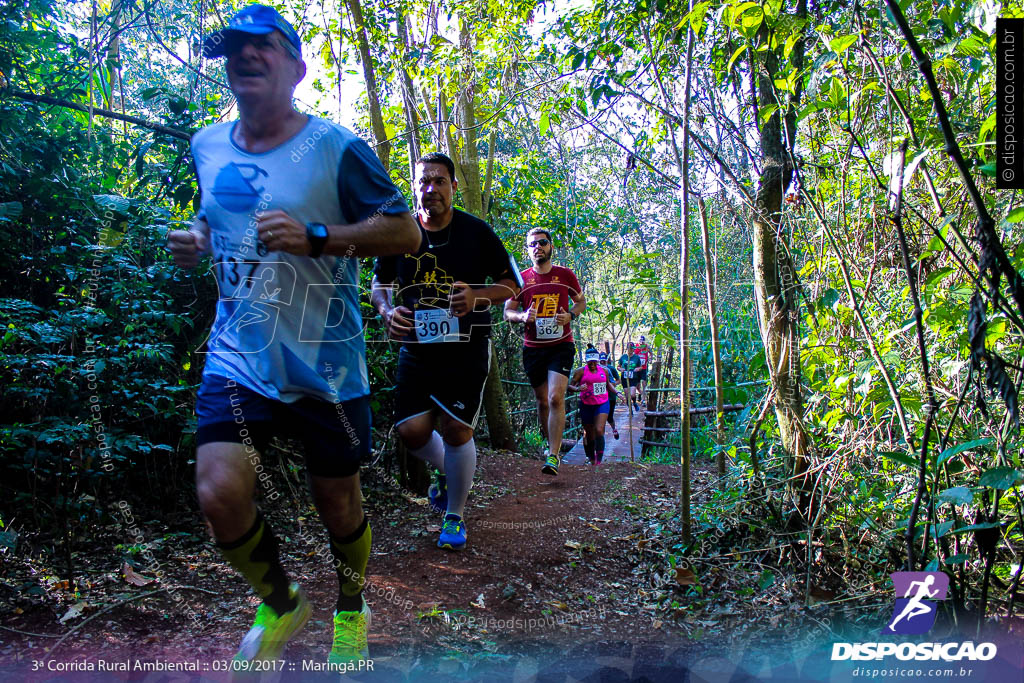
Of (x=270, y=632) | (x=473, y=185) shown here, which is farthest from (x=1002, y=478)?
(x=473, y=185)

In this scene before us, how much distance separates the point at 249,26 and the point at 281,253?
70cm

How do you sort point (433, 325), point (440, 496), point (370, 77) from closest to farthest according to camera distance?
point (433, 325) < point (440, 496) < point (370, 77)

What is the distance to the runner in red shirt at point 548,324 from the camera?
18.3 feet

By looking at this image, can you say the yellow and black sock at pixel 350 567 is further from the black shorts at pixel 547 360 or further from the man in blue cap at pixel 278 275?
the black shorts at pixel 547 360

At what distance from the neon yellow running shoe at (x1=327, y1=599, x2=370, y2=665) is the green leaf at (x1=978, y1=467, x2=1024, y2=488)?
1.93m

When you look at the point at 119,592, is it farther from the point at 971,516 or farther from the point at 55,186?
the point at 971,516

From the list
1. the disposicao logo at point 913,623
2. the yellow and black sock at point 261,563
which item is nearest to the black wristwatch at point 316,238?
the yellow and black sock at point 261,563

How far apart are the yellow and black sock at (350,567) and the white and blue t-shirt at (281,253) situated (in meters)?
0.52

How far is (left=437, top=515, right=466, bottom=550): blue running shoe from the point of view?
351 cm

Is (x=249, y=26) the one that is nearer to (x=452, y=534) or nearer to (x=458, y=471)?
(x=458, y=471)

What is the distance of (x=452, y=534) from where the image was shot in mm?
3520

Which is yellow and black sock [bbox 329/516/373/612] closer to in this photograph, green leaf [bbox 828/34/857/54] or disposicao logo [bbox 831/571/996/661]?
disposicao logo [bbox 831/571/996/661]

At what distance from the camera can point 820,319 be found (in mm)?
2768

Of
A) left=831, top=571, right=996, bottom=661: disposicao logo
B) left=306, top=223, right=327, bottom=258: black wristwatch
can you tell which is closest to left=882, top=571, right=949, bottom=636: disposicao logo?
left=831, top=571, right=996, bottom=661: disposicao logo
